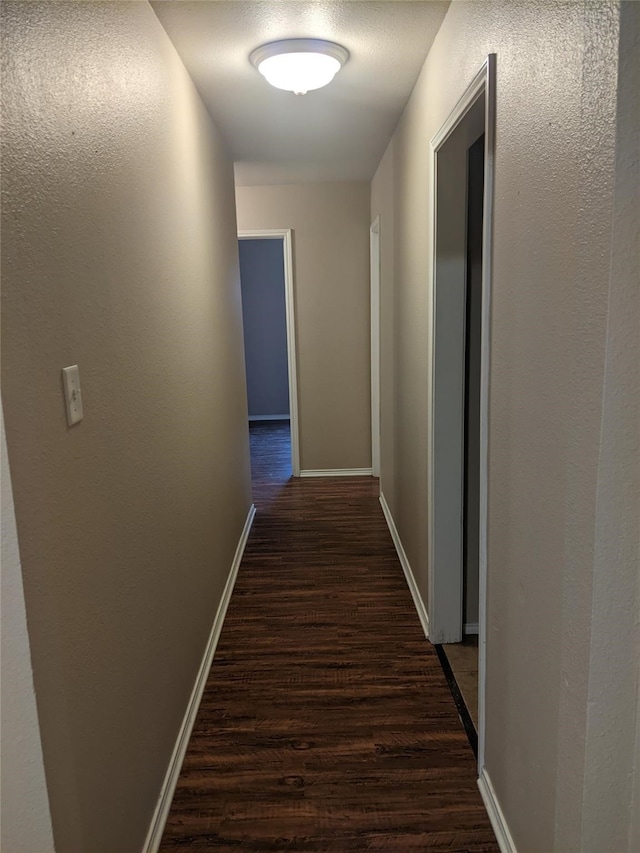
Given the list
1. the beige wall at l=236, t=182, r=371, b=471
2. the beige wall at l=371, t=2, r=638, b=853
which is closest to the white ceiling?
the beige wall at l=371, t=2, r=638, b=853

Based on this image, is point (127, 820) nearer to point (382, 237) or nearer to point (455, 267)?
point (455, 267)

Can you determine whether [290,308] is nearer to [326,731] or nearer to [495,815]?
[326,731]

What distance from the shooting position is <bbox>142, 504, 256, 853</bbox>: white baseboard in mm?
1647

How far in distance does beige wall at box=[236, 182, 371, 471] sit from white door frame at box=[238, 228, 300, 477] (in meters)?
0.04

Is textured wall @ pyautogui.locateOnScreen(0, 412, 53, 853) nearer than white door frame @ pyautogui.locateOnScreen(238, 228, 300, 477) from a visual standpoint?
Yes

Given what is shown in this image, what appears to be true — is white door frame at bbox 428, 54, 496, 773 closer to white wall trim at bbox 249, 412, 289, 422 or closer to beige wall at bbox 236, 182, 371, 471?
beige wall at bbox 236, 182, 371, 471

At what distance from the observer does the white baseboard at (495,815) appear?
1.56m

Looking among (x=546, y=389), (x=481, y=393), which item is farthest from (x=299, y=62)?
(x=546, y=389)

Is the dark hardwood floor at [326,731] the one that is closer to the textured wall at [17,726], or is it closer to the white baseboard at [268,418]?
the textured wall at [17,726]

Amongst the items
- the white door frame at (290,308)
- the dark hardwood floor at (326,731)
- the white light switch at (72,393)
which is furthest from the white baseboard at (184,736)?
the white door frame at (290,308)

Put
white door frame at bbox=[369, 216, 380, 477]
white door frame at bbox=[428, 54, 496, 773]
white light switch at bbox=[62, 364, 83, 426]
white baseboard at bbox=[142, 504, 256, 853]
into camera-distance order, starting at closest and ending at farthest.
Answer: white light switch at bbox=[62, 364, 83, 426] → white door frame at bbox=[428, 54, 496, 773] → white baseboard at bbox=[142, 504, 256, 853] → white door frame at bbox=[369, 216, 380, 477]

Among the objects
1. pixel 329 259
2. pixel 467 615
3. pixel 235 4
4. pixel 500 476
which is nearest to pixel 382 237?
pixel 329 259

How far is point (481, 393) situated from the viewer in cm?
171

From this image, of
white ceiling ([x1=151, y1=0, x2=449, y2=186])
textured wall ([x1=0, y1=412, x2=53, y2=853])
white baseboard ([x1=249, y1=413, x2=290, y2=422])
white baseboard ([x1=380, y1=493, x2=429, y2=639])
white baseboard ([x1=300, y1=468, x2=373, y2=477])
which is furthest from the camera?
white baseboard ([x1=249, y1=413, x2=290, y2=422])
